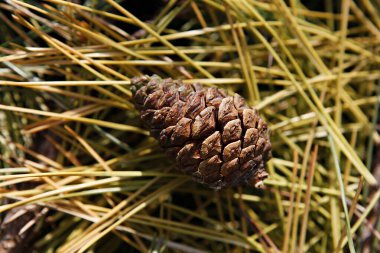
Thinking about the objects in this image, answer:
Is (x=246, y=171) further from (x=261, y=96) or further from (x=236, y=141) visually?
(x=261, y=96)

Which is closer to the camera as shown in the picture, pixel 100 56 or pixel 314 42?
pixel 100 56

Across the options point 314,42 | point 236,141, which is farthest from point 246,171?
point 314,42

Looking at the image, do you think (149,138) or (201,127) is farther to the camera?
(149,138)

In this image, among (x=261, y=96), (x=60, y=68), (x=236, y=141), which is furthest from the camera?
(x=261, y=96)
